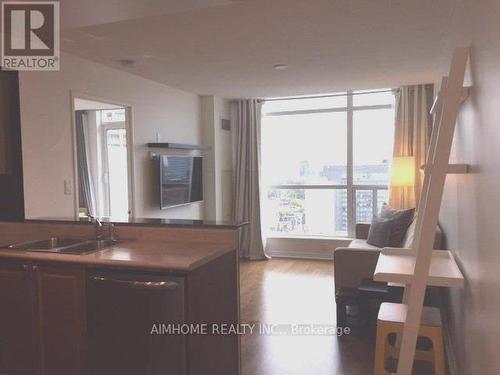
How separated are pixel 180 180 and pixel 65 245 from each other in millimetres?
2372

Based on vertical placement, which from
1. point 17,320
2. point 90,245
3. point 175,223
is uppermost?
point 175,223

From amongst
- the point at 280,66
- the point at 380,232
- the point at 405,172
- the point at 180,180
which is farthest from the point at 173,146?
the point at 405,172

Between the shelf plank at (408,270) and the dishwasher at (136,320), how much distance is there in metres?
0.98

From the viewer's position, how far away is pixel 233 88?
206 inches

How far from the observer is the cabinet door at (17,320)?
7.60 ft

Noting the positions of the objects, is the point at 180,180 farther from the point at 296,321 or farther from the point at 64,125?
the point at 296,321

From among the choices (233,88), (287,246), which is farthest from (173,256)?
(287,246)

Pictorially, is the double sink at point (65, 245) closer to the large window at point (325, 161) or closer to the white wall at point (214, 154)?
the white wall at point (214, 154)

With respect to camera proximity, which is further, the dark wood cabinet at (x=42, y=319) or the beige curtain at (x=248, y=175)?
the beige curtain at (x=248, y=175)

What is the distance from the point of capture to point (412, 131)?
17.2ft

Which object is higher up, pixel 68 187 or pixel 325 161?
pixel 325 161

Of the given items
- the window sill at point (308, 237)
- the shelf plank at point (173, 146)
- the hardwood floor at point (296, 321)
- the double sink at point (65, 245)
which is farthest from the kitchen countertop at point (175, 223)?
the window sill at point (308, 237)

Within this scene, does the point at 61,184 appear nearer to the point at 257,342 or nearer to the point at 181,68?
the point at 181,68

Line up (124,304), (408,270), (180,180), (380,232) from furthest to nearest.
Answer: (180,180) → (380,232) → (124,304) → (408,270)
